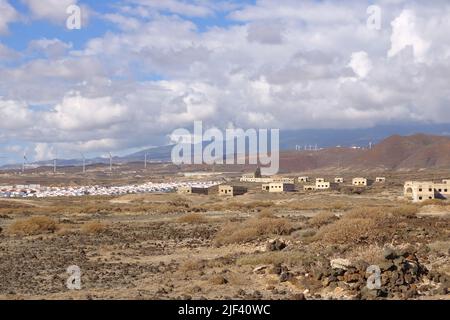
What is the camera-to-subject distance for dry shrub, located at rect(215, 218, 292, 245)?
27562 mm

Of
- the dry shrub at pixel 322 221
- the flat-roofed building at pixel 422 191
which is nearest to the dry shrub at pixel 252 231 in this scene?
the dry shrub at pixel 322 221

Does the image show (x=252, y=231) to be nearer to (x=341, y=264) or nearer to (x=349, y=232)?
(x=349, y=232)

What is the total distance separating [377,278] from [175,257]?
11301mm

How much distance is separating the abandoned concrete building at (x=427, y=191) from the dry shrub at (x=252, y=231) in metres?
39.8

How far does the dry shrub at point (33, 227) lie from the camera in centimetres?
3678

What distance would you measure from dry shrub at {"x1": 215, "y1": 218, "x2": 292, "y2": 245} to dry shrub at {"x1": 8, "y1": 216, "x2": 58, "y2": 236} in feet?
44.9

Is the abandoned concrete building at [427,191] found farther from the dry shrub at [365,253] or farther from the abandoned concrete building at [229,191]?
the dry shrub at [365,253]

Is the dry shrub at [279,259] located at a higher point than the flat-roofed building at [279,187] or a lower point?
higher

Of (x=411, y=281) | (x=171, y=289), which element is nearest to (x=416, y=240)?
(x=411, y=281)

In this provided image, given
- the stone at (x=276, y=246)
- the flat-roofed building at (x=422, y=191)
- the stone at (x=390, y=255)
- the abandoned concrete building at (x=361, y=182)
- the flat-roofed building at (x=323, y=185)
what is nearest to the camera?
the stone at (x=390, y=255)

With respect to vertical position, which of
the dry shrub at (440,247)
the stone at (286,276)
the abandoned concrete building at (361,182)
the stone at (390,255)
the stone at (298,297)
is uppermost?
the stone at (390,255)

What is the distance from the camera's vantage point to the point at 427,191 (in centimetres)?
6800

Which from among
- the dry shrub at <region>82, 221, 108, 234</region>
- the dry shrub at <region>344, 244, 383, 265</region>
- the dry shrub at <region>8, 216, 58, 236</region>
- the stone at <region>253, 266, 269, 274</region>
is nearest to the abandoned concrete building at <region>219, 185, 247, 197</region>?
the dry shrub at <region>82, 221, 108, 234</region>
